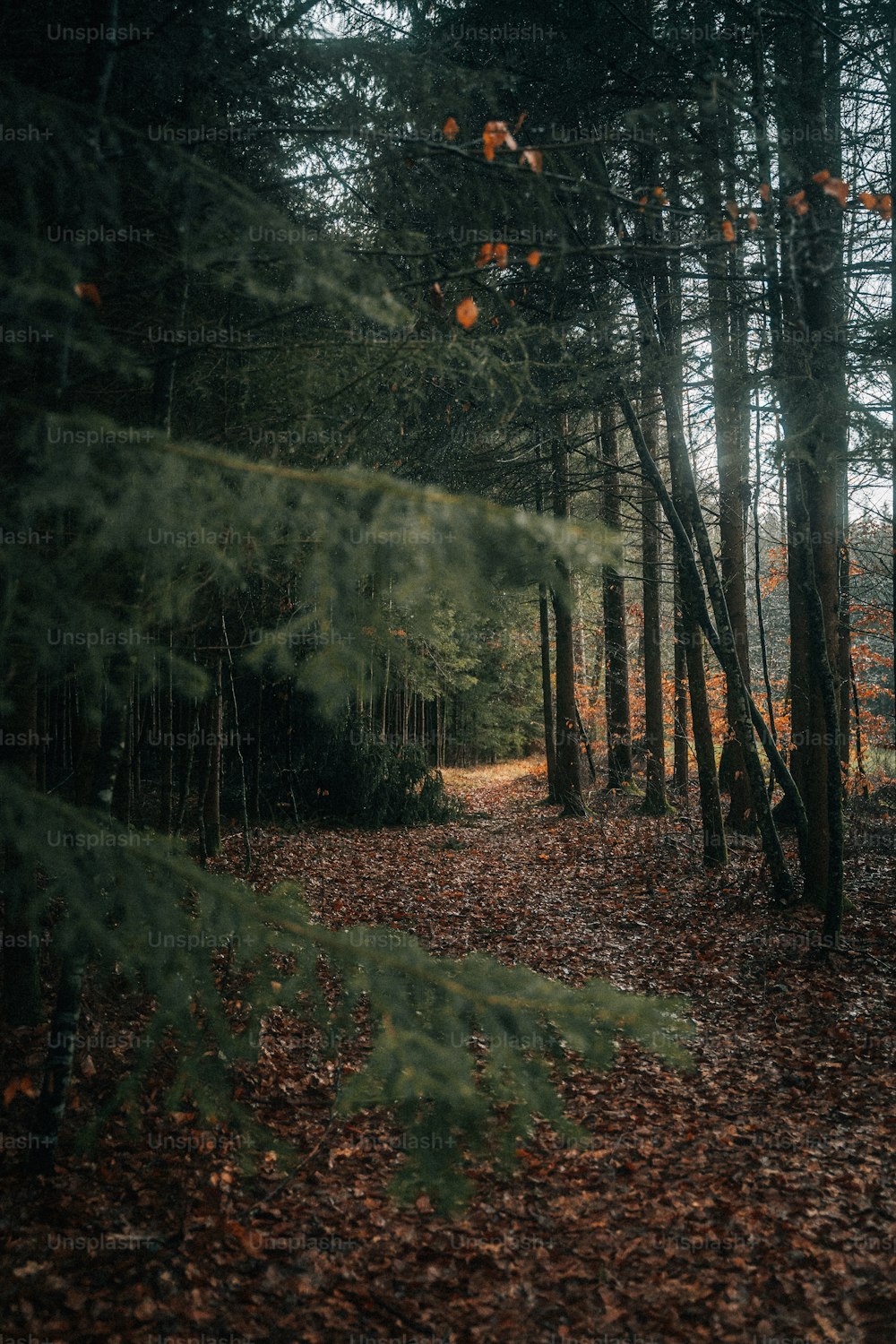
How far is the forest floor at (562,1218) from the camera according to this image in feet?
10.7

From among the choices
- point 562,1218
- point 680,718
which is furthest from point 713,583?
point 680,718

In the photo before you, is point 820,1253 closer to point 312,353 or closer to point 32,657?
point 32,657

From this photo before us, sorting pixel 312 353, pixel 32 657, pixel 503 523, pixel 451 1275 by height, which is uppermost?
pixel 312 353

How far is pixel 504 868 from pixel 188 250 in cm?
916

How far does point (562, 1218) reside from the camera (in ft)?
12.8

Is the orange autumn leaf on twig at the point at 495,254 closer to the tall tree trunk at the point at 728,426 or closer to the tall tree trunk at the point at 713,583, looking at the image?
the tall tree trunk at the point at 728,426

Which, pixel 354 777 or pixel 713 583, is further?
pixel 354 777

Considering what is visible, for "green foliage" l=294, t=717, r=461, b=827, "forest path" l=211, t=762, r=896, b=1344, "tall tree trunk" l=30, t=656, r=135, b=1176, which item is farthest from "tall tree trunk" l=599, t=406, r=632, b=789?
"tall tree trunk" l=30, t=656, r=135, b=1176

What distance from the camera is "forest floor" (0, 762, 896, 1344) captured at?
3248 millimetres

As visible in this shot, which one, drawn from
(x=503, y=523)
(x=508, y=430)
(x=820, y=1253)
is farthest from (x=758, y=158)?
(x=820, y=1253)

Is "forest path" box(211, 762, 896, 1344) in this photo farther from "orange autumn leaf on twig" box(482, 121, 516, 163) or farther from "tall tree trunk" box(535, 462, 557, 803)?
"tall tree trunk" box(535, 462, 557, 803)

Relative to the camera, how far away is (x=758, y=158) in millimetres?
6414

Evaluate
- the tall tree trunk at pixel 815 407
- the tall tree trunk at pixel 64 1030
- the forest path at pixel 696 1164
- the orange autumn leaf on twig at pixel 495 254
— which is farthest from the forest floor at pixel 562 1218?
the orange autumn leaf on twig at pixel 495 254

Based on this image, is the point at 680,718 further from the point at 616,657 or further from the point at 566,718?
the point at 566,718
